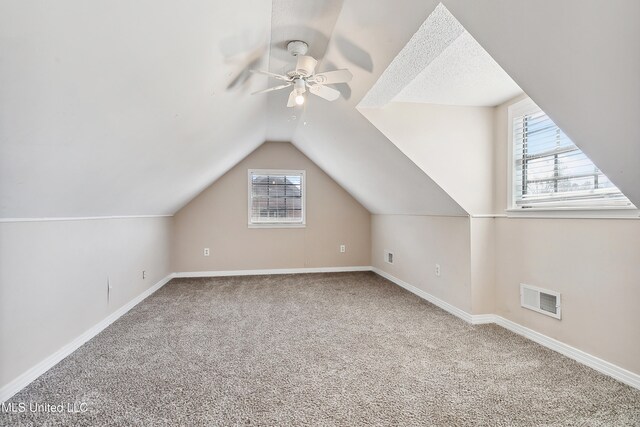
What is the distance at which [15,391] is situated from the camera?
1.79m

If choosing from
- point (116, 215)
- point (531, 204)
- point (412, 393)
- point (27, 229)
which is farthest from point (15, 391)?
point (531, 204)

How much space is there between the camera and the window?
5.29 m

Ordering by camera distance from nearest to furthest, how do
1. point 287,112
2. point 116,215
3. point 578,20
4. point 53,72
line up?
point 578,20 < point 53,72 < point 116,215 < point 287,112

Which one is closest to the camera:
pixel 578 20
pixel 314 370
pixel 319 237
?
pixel 578 20

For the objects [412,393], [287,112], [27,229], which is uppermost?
[287,112]

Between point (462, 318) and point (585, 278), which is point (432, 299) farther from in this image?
point (585, 278)

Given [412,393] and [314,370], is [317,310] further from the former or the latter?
[412,393]

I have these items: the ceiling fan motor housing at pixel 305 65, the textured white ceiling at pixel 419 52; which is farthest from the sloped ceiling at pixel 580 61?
the ceiling fan motor housing at pixel 305 65

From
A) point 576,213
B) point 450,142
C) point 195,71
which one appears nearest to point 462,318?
point 576,213

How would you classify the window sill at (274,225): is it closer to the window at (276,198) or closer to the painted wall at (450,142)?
the window at (276,198)

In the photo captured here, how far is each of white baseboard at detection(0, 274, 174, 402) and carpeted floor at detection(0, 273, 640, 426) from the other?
0.06 m

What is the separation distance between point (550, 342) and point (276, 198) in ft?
13.3

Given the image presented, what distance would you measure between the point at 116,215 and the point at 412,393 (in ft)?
9.65

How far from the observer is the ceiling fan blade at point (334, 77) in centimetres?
213
